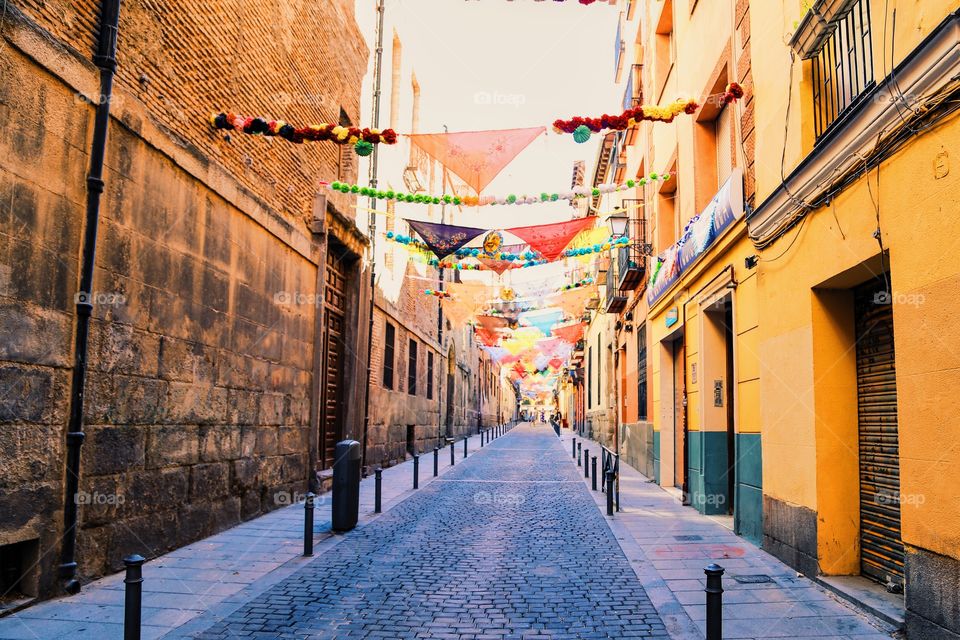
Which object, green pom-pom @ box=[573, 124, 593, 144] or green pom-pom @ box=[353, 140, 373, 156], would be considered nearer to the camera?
green pom-pom @ box=[573, 124, 593, 144]

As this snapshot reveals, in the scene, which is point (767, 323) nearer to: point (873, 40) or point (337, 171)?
point (873, 40)

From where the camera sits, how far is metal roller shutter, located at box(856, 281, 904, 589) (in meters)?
5.87

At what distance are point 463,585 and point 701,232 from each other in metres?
6.41

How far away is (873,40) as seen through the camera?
591cm

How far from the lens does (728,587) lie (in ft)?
20.6

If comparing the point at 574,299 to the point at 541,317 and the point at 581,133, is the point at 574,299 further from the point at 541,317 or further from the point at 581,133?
the point at 581,133

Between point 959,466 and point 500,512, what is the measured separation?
7450 millimetres

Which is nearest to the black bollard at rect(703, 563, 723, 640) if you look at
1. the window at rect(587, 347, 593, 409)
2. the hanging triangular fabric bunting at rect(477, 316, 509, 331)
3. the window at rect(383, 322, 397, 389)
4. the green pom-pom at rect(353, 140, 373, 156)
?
the green pom-pom at rect(353, 140, 373, 156)

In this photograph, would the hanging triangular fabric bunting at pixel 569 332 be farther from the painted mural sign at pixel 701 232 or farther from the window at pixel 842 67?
the window at pixel 842 67
